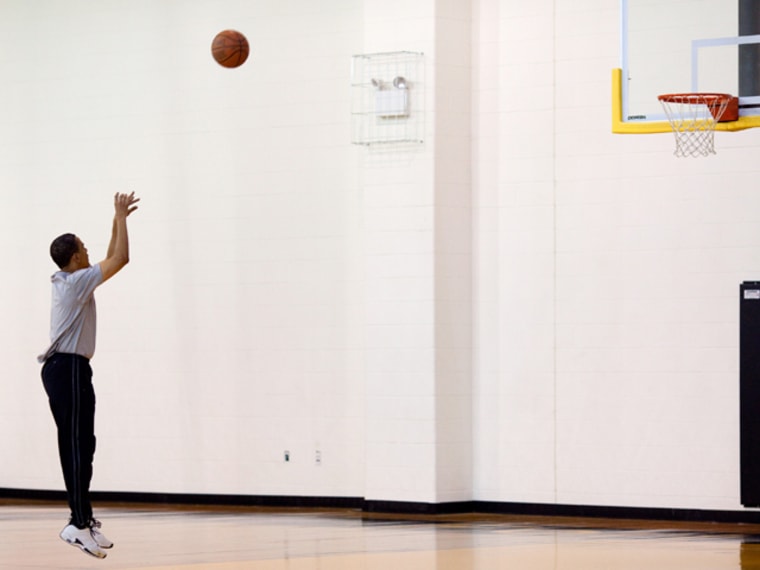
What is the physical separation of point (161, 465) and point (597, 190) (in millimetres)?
4804

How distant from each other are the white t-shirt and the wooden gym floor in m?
1.30

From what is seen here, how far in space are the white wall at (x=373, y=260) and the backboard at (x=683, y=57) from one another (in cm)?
42

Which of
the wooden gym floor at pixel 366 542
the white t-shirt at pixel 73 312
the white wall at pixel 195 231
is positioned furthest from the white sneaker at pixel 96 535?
the white wall at pixel 195 231

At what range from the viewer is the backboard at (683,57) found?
8.42 metres

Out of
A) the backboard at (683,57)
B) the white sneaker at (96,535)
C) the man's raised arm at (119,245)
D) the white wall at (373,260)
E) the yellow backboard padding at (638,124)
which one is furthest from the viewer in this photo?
the white wall at (373,260)

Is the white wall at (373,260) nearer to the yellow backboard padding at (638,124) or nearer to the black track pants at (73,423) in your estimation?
the yellow backboard padding at (638,124)

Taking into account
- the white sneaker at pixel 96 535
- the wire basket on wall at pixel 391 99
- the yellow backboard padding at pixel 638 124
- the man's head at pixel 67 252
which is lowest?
the white sneaker at pixel 96 535

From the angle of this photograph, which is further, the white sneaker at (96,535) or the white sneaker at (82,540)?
the white sneaker at (96,535)

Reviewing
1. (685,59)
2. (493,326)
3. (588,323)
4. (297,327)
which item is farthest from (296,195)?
(685,59)

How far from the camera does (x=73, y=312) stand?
6980mm

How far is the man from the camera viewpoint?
22.5 ft

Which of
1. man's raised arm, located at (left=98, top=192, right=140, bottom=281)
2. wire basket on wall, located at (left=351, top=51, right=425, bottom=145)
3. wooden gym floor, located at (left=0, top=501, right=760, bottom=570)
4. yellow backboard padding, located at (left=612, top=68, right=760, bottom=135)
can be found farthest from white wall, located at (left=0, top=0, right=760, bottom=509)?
man's raised arm, located at (left=98, top=192, right=140, bottom=281)

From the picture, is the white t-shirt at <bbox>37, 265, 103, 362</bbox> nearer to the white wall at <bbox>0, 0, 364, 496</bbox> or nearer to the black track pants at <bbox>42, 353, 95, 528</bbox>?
the black track pants at <bbox>42, 353, 95, 528</bbox>

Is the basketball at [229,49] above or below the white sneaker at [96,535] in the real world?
above
